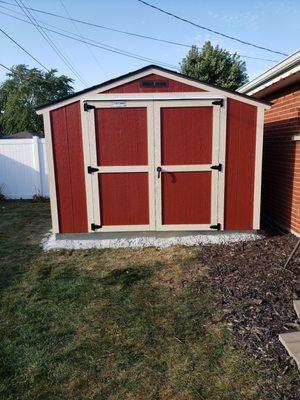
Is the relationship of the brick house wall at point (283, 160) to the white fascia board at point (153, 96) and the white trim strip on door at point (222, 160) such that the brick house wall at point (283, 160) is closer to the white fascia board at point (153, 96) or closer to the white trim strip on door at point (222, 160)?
the white trim strip on door at point (222, 160)

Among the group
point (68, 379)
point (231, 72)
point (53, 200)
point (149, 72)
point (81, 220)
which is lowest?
point (68, 379)

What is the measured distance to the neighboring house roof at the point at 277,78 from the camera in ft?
14.0

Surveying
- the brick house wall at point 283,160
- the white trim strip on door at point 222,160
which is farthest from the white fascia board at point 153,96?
the brick house wall at point 283,160

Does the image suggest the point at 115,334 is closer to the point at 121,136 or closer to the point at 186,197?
the point at 186,197

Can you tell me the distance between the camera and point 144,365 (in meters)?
2.45

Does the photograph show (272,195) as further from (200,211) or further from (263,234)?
(200,211)

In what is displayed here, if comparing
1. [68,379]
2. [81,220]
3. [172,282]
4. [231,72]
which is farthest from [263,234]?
[231,72]

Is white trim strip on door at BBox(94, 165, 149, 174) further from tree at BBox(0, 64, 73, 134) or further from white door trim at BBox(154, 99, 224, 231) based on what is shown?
tree at BBox(0, 64, 73, 134)

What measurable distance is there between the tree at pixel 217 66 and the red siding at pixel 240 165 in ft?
45.0

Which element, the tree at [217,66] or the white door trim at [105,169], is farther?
the tree at [217,66]

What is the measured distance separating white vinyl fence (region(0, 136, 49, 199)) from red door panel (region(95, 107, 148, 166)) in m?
5.02

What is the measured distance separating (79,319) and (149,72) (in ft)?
11.6

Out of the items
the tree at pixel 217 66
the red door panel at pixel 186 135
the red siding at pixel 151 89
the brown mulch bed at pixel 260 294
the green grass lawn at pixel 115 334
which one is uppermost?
the tree at pixel 217 66

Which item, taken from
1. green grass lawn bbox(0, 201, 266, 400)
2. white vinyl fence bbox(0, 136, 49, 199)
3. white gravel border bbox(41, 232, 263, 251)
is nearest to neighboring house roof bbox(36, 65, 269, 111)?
white gravel border bbox(41, 232, 263, 251)
